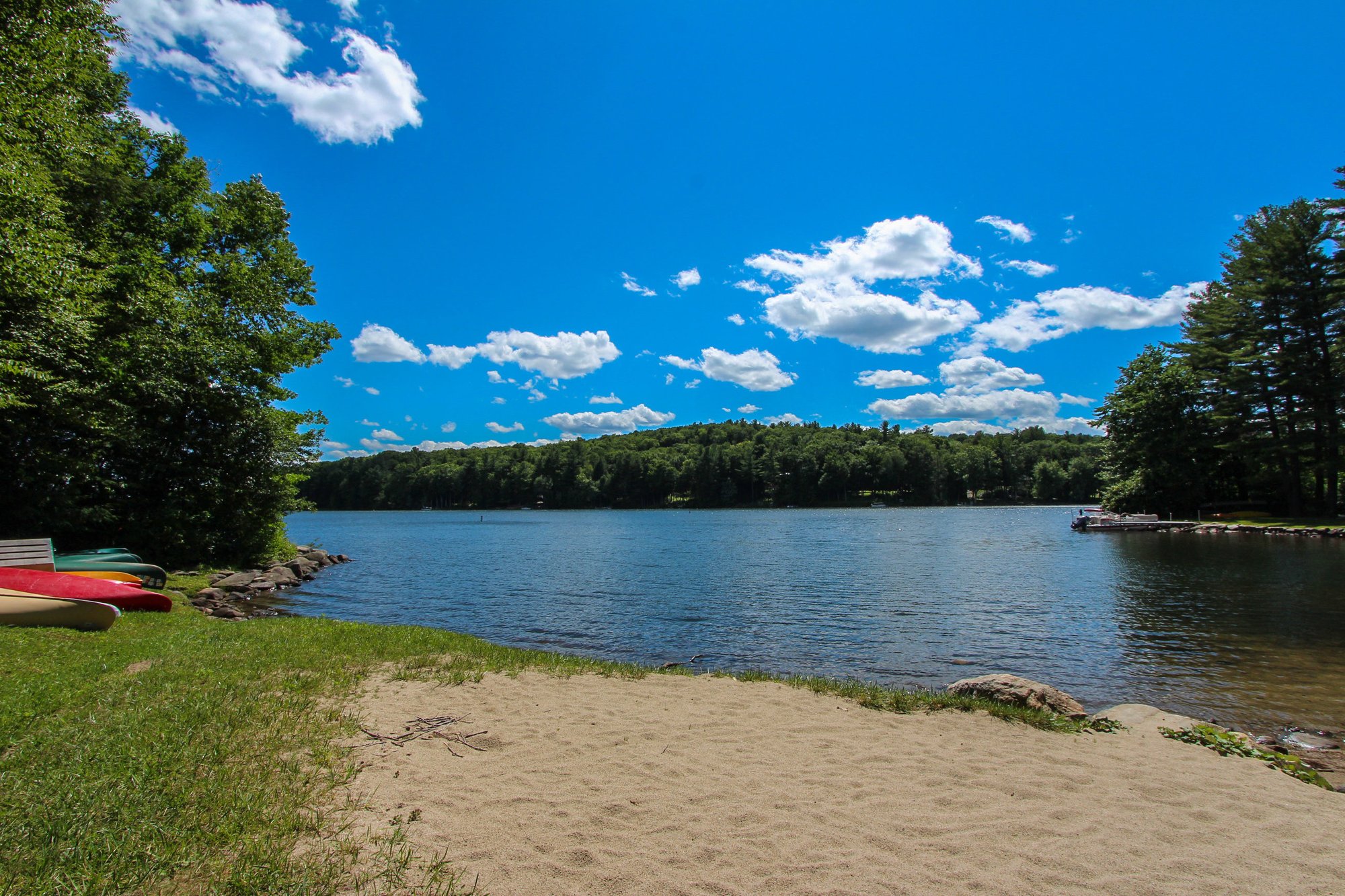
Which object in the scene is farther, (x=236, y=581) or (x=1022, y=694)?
(x=236, y=581)

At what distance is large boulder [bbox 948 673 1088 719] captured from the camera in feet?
28.8

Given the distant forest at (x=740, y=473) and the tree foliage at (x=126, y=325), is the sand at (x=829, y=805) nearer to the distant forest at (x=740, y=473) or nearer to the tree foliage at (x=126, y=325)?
the tree foliage at (x=126, y=325)

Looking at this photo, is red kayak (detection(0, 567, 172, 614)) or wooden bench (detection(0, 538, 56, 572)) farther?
wooden bench (detection(0, 538, 56, 572))

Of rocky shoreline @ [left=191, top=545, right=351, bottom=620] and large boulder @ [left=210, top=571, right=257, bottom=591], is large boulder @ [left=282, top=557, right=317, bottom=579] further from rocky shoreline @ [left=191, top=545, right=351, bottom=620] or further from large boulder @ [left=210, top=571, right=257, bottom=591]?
large boulder @ [left=210, top=571, right=257, bottom=591]

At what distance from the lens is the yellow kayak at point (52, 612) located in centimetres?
1013

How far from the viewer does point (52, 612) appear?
10.3m

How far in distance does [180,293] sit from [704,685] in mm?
23268

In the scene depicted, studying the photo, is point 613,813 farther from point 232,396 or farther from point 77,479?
point 232,396

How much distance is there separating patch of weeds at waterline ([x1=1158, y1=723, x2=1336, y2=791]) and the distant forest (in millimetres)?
130319

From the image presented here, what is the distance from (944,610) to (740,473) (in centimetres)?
12562

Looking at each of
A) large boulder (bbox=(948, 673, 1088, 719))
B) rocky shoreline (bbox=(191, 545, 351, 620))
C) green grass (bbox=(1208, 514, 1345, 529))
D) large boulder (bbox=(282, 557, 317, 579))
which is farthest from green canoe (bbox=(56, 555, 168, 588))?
green grass (bbox=(1208, 514, 1345, 529))

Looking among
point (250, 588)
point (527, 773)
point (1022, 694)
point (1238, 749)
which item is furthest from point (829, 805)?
point (250, 588)

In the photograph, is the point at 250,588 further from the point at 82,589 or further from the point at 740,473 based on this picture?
the point at 740,473

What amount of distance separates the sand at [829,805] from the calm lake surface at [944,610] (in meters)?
4.62
